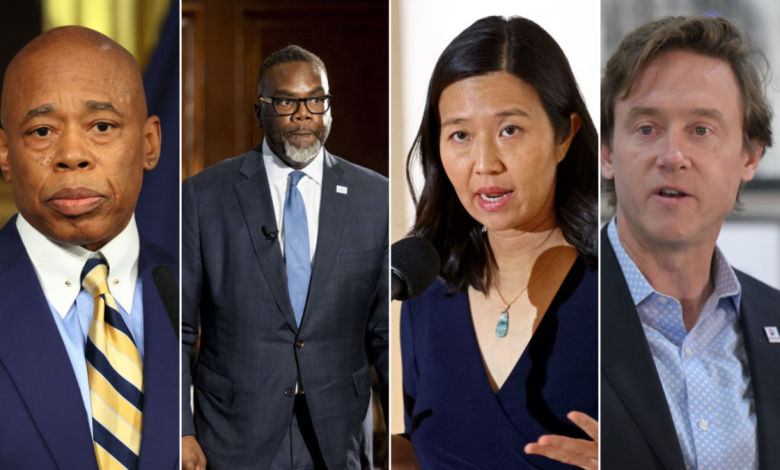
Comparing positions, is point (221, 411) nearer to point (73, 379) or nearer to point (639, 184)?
point (73, 379)

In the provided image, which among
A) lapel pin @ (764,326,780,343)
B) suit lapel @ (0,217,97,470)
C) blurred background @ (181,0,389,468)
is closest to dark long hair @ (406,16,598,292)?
blurred background @ (181,0,389,468)

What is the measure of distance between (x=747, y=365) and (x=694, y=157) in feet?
2.74

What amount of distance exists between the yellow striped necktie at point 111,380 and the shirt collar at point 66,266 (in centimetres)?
3

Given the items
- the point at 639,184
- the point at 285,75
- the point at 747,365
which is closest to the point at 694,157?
the point at 639,184

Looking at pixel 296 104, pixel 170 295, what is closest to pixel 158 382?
pixel 170 295

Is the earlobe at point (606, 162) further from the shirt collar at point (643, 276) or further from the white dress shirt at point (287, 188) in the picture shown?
the white dress shirt at point (287, 188)

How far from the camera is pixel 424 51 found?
3.04 metres

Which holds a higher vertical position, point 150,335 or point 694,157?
point 694,157

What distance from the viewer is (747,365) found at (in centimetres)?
304

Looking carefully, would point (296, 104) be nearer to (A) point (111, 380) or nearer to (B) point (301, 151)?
(B) point (301, 151)

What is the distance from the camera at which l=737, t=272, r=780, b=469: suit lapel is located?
9.73ft

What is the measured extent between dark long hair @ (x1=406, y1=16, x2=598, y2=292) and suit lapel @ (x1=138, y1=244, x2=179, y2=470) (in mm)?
1045

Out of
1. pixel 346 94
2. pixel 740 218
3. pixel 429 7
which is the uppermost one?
pixel 429 7

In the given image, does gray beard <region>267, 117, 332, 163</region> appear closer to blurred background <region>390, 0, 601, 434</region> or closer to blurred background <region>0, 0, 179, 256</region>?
blurred background <region>390, 0, 601, 434</region>
